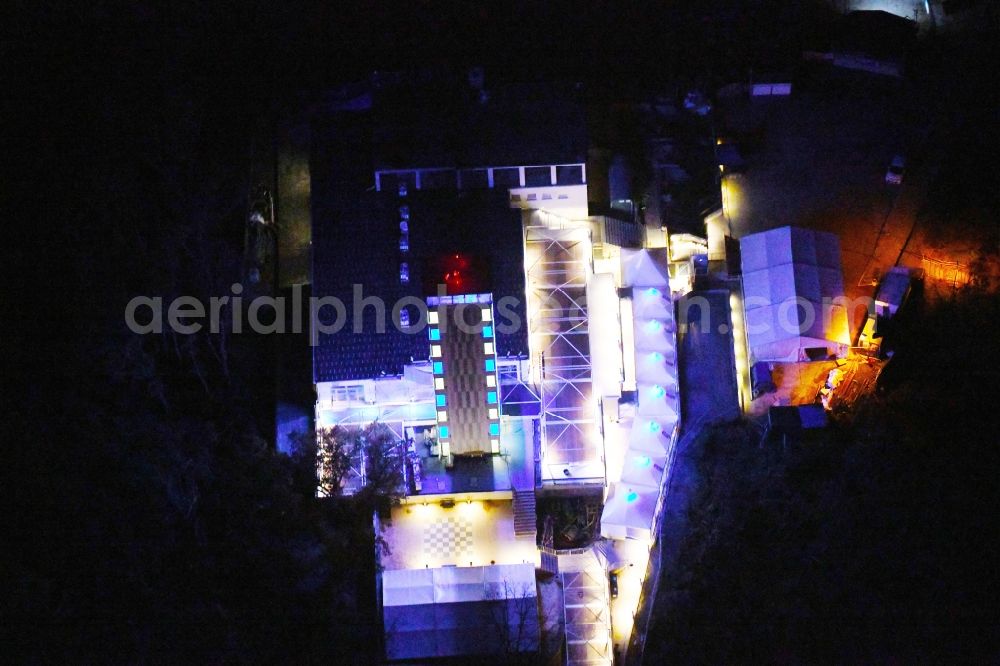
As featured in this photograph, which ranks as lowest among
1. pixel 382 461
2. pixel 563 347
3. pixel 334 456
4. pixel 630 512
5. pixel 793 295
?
pixel 630 512

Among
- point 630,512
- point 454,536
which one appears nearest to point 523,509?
point 454,536

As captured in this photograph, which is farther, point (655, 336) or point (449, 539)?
point (655, 336)

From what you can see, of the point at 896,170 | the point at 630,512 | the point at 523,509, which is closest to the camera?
the point at 630,512

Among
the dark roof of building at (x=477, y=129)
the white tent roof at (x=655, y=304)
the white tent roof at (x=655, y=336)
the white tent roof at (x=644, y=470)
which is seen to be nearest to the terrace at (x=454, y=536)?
the white tent roof at (x=644, y=470)

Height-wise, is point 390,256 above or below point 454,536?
above

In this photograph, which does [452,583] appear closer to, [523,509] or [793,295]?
[523,509]

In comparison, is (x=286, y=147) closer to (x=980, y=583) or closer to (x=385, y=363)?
(x=385, y=363)

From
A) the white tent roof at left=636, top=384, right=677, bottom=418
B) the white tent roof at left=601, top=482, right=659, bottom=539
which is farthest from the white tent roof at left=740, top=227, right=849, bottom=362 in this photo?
the white tent roof at left=601, top=482, right=659, bottom=539
